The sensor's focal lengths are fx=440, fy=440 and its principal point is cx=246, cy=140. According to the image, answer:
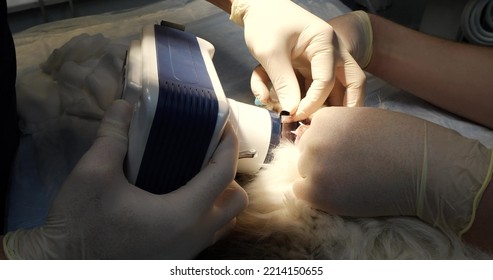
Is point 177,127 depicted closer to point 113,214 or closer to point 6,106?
point 113,214

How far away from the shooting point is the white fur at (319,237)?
997 mm

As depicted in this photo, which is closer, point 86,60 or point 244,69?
point 86,60

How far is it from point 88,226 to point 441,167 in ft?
2.58

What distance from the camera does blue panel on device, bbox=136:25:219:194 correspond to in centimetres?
88

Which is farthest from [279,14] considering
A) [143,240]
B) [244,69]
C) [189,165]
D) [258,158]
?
[143,240]

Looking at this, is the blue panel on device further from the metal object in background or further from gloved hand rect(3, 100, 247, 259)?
the metal object in background

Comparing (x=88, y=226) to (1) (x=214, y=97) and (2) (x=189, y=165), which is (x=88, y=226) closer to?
(2) (x=189, y=165)

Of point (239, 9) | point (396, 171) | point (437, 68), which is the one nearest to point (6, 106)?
point (239, 9)

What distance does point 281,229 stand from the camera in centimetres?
104

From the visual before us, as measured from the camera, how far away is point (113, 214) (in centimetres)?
85

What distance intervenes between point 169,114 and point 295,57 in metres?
0.65

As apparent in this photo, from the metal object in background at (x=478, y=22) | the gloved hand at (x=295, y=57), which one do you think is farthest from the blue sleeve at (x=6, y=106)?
the metal object in background at (x=478, y=22)

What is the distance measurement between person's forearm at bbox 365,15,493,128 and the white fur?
1.97 ft

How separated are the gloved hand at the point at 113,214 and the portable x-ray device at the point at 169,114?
4 centimetres
